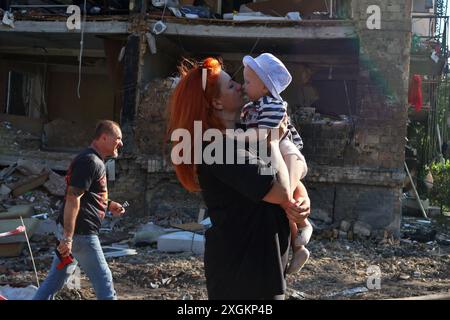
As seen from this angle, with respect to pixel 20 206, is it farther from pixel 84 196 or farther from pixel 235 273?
pixel 235 273

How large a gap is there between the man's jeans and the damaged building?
6.32m

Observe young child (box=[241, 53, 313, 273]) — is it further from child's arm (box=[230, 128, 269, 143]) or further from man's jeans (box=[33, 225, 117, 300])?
man's jeans (box=[33, 225, 117, 300])

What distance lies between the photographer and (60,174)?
1130cm

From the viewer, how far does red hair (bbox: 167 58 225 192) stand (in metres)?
2.20

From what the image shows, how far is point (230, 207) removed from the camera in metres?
2.21

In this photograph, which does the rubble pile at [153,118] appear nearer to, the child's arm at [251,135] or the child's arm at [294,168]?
the child's arm at [294,168]

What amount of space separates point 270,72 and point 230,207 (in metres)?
0.62

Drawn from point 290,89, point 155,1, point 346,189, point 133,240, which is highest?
point 155,1

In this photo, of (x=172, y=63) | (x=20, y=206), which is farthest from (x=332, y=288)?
(x=172, y=63)

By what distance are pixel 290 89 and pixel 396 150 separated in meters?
3.90

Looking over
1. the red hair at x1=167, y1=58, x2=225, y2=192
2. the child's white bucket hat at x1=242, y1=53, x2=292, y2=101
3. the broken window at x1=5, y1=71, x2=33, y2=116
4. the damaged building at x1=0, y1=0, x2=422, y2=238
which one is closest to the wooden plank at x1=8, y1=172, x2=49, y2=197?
the damaged building at x1=0, y1=0, x2=422, y2=238

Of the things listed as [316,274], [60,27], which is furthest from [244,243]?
[60,27]

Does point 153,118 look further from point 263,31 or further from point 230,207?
point 230,207
